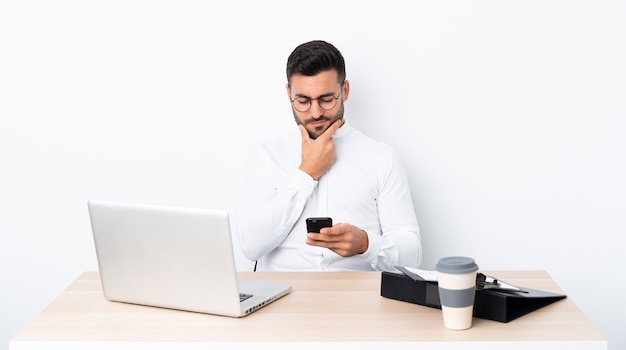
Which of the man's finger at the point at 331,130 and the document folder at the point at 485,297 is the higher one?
the man's finger at the point at 331,130

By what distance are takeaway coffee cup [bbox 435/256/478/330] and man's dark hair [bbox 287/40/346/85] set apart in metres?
1.34

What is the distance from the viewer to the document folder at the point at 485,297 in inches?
69.6

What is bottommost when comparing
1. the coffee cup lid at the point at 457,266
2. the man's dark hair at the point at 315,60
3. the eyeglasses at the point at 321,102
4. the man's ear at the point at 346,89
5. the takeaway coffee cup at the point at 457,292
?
the takeaway coffee cup at the point at 457,292

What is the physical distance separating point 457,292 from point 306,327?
0.33 meters

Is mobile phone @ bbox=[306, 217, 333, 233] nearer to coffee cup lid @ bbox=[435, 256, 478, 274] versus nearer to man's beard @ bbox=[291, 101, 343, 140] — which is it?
coffee cup lid @ bbox=[435, 256, 478, 274]

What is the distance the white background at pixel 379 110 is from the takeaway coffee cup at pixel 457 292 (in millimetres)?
1568

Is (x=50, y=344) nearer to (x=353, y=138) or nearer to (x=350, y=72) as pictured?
(x=353, y=138)

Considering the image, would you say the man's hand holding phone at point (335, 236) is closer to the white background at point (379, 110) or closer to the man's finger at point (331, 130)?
the man's finger at point (331, 130)

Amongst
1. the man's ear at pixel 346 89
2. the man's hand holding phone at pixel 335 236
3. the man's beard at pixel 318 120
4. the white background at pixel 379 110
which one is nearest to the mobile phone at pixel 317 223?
the man's hand holding phone at pixel 335 236

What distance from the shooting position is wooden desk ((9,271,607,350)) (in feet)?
5.42

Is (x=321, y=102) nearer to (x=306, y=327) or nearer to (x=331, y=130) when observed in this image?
(x=331, y=130)

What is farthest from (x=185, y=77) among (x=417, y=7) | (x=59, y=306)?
(x=59, y=306)

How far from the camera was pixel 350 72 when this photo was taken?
10.7ft

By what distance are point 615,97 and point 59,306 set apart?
2.29 metres
